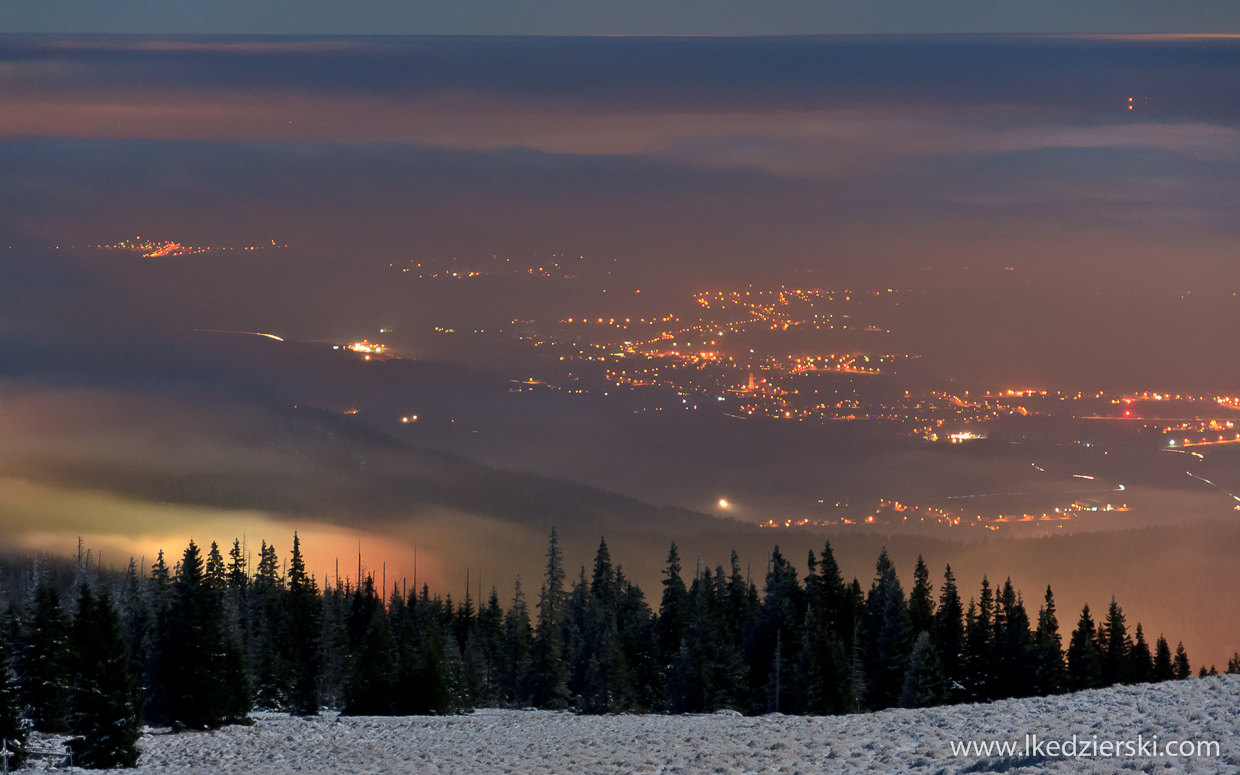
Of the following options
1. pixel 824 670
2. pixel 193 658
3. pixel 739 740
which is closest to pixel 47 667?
pixel 193 658

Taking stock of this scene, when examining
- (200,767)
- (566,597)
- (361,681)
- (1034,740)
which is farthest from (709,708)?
(1034,740)

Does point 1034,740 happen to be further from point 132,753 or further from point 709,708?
point 709,708

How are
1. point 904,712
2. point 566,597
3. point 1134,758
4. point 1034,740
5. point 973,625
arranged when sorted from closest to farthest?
1. point 1134,758
2. point 1034,740
3. point 904,712
4. point 973,625
5. point 566,597

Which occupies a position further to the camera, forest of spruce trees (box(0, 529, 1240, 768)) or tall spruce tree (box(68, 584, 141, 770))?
forest of spruce trees (box(0, 529, 1240, 768))

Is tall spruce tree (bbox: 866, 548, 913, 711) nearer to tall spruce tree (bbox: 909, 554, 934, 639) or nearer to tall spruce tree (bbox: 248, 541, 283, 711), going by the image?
tall spruce tree (bbox: 909, 554, 934, 639)

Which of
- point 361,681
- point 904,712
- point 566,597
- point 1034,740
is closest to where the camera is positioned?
point 1034,740

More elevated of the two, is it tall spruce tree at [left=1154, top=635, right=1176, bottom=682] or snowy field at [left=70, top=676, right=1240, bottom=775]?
tall spruce tree at [left=1154, top=635, right=1176, bottom=682]

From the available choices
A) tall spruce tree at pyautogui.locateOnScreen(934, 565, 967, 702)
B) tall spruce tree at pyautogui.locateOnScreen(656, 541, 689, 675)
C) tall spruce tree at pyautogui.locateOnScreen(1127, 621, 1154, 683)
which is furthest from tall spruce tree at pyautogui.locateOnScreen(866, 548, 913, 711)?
tall spruce tree at pyautogui.locateOnScreen(1127, 621, 1154, 683)
